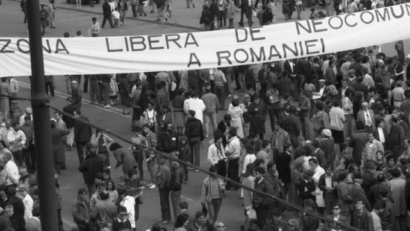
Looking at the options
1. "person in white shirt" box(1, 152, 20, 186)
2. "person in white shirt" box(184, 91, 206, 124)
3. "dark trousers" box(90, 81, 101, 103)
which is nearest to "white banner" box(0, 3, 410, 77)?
"person in white shirt" box(1, 152, 20, 186)

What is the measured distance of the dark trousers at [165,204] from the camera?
56.6 ft

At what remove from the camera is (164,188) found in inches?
675

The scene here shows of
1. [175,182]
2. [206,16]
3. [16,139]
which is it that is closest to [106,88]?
[16,139]

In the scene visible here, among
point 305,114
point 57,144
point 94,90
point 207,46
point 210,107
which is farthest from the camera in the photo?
point 94,90

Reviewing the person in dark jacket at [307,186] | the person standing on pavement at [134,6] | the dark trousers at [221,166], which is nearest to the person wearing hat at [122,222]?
the person in dark jacket at [307,186]

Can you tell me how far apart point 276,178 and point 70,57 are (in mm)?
4673

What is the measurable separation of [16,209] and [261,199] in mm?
4203

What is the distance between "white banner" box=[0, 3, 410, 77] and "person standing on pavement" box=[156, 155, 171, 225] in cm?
281

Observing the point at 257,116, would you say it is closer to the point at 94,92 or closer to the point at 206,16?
the point at 94,92

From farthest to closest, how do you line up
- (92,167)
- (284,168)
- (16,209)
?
1. (92,167)
2. (284,168)
3. (16,209)

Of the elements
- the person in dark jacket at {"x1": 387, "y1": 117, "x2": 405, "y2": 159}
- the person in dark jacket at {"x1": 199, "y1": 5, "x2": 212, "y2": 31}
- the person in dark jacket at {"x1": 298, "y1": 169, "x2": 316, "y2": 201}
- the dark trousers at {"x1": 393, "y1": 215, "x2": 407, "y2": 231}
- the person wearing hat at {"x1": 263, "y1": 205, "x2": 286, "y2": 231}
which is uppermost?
the person in dark jacket at {"x1": 199, "y1": 5, "x2": 212, "y2": 31}

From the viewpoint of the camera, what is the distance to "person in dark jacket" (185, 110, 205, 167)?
785 inches

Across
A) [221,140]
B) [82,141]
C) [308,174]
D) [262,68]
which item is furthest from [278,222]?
[262,68]

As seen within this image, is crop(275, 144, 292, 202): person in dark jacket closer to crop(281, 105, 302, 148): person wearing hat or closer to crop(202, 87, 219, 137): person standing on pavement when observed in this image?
crop(281, 105, 302, 148): person wearing hat
